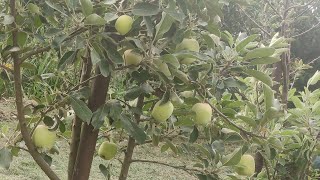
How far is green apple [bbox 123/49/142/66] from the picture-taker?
97 cm

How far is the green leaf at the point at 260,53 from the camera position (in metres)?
1.06

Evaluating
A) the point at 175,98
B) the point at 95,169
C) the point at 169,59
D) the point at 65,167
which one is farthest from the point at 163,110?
the point at 95,169

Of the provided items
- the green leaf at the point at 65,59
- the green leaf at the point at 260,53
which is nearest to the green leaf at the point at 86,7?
the green leaf at the point at 65,59

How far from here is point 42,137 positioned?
1098mm

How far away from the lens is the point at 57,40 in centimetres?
94

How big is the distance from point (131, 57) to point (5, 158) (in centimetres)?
36

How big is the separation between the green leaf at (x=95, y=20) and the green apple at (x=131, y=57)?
0.09 m

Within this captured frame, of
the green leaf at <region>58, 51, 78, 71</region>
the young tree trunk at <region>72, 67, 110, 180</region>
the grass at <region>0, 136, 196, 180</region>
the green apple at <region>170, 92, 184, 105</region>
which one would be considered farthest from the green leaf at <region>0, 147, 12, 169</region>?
the grass at <region>0, 136, 196, 180</region>

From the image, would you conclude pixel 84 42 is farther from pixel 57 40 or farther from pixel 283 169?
pixel 283 169

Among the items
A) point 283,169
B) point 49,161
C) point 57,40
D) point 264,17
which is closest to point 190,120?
point 49,161

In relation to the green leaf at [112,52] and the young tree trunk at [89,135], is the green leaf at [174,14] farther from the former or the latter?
the young tree trunk at [89,135]

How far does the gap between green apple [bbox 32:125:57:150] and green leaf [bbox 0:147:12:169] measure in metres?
0.06

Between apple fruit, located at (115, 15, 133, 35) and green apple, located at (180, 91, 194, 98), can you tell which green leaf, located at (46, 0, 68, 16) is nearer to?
apple fruit, located at (115, 15, 133, 35)

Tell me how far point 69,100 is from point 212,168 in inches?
14.2
